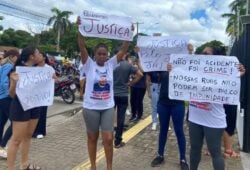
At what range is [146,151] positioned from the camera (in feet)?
22.0

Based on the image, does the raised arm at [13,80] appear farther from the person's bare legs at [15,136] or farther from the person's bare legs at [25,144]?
the person's bare legs at [25,144]

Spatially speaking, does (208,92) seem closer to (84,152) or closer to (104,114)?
(104,114)

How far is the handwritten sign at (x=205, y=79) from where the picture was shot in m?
4.45

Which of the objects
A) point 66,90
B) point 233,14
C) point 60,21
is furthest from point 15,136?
point 60,21

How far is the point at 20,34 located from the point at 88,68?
83.6m

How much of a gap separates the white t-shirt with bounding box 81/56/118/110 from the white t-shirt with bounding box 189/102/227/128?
1145 millimetres

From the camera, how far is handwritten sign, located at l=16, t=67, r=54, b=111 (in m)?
4.85

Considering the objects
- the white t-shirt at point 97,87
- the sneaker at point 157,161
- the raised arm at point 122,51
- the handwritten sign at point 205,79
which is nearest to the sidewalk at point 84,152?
the sneaker at point 157,161

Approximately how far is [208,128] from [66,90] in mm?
9775

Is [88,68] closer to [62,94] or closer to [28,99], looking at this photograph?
[28,99]

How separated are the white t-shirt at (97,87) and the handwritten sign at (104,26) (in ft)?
1.45

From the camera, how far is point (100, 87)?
16.1ft

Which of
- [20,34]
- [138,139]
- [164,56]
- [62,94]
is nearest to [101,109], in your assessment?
[164,56]

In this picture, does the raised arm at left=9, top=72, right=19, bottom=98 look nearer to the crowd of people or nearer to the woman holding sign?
the crowd of people
